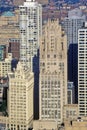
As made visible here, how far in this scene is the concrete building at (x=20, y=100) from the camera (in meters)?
44.2

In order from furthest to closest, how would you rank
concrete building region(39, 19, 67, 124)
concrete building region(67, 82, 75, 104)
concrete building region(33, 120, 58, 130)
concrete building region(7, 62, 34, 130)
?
concrete building region(67, 82, 75, 104) → concrete building region(39, 19, 67, 124) → concrete building region(7, 62, 34, 130) → concrete building region(33, 120, 58, 130)

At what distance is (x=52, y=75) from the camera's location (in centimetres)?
4447

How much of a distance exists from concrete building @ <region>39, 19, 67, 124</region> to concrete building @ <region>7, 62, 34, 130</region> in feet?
2.14

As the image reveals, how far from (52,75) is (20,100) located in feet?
6.78

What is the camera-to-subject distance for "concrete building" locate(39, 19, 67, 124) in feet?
146

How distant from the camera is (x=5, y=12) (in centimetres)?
7825

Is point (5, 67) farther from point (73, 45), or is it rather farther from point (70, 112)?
point (70, 112)

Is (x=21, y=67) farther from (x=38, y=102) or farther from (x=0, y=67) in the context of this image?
A: (x=0, y=67)

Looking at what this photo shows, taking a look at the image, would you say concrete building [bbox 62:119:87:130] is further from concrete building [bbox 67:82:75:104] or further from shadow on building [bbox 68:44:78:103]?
shadow on building [bbox 68:44:78:103]

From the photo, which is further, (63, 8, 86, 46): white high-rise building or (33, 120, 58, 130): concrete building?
(63, 8, 86, 46): white high-rise building

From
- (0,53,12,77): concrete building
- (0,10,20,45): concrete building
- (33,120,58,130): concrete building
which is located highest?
(0,10,20,45): concrete building

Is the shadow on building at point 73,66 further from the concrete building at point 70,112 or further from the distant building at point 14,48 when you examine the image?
the distant building at point 14,48

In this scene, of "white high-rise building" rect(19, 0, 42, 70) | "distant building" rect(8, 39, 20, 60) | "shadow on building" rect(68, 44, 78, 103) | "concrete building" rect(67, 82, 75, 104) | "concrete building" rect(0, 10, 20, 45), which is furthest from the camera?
"concrete building" rect(0, 10, 20, 45)

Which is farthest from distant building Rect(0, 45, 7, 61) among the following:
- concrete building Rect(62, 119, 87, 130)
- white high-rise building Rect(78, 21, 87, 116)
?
concrete building Rect(62, 119, 87, 130)
